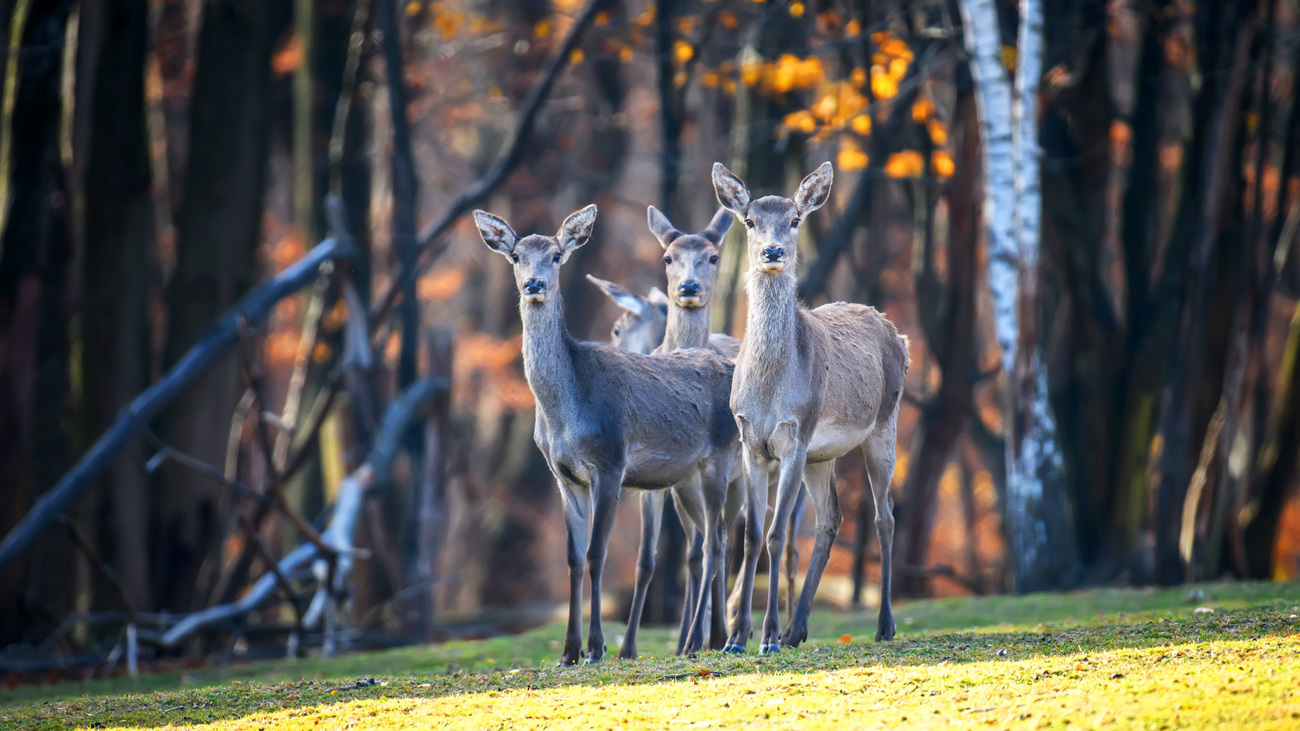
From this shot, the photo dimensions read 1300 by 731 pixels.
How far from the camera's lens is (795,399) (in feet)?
30.3

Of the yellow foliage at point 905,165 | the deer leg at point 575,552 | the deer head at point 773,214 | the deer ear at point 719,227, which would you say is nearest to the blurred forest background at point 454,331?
the yellow foliage at point 905,165

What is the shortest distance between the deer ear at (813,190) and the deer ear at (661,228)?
5.65 ft

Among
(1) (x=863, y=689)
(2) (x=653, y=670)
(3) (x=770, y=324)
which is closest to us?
(1) (x=863, y=689)

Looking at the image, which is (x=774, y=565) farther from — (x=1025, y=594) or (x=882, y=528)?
(x=1025, y=594)

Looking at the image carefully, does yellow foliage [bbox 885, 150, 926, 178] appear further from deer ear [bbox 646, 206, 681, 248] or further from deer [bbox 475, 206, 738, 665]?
deer [bbox 475, 206, 738, 665]

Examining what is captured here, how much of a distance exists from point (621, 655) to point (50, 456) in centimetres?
1068

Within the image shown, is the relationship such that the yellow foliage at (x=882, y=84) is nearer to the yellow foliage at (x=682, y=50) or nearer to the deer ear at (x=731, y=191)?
the yellow foliage at (x=682, y=50)

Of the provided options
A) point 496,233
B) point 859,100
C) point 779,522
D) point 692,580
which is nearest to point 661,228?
point 496,233

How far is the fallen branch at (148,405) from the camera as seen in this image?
13234mm

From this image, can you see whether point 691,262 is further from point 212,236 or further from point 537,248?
point 212,236

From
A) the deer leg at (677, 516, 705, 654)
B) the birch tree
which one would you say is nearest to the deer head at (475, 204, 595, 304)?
the deer leg at (677, 516, 705, 654)

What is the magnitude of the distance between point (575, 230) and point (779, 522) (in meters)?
2.69

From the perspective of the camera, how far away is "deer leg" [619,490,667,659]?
9.60 meters

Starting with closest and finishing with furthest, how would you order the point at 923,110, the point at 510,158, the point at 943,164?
the point at 943,164
the point at 923,110
the point at 510,158
